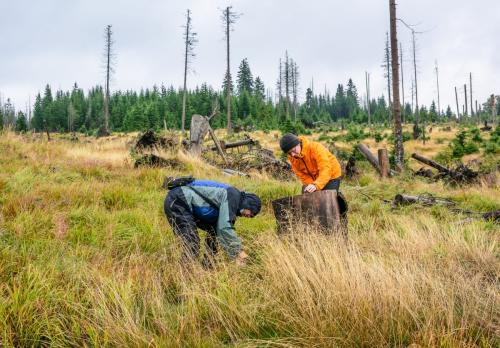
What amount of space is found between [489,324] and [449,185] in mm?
10137

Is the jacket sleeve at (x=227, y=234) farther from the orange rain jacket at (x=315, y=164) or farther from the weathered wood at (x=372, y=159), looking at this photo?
the weathered wood at (x=372, y=159)

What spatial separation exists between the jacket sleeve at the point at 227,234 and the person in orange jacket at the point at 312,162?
121 cm

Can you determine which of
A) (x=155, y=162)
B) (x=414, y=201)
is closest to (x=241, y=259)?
(x=414, y=201)

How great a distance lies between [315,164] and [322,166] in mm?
A: 227

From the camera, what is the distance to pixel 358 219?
250 inches

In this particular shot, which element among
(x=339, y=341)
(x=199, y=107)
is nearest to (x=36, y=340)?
(x=339, y=341)

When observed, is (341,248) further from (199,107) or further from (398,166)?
(199,107)

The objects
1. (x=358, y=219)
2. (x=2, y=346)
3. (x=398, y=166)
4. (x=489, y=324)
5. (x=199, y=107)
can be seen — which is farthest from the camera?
(x=199, y=107)

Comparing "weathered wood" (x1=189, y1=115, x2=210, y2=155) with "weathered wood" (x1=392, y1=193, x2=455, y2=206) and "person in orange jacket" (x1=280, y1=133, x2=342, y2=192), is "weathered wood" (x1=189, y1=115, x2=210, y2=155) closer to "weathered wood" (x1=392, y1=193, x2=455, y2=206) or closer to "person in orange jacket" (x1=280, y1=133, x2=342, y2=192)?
"weathered wood" (x1=392, y1=193, x2=455, y2=206)

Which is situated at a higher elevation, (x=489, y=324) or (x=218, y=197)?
(x=218, y=197)

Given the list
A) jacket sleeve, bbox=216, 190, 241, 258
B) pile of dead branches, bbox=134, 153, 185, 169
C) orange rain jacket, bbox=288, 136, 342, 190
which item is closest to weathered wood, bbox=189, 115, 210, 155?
pile of dead branches, bbox=134, 153, 185, 169

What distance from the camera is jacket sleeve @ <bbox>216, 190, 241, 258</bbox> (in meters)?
4.03

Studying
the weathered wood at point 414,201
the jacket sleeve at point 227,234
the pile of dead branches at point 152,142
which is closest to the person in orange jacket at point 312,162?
the jacket sleeve at point 227,234

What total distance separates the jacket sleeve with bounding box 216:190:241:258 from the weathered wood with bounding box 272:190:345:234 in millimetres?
782
